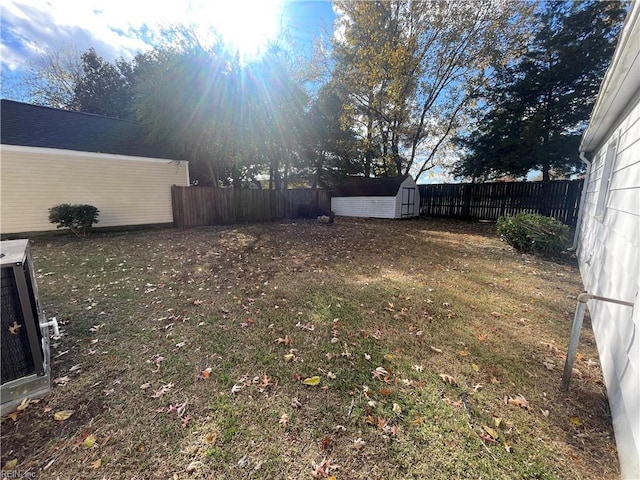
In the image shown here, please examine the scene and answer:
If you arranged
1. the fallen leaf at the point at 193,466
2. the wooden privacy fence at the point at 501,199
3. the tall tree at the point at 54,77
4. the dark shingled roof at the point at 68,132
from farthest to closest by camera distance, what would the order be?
the tall tree at the point at 54,77, the wooden privacy fence at the point at 501,199, the dark shingled roof at the point at 68,132, the fallen leaf at the point at 193,466

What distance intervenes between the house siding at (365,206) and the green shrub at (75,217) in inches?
470

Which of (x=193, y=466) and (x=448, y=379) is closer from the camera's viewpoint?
(x=193, y=466)

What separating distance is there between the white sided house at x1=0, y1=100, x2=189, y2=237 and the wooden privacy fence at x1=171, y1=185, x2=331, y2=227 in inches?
25.9

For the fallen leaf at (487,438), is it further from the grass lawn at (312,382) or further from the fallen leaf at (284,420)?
the fallen leaf at (284,420)

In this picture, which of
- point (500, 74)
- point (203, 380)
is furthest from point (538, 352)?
point (500, 74)

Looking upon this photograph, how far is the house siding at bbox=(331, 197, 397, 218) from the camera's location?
48.5 ft

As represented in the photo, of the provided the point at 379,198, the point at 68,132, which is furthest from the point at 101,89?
the point at 379,198

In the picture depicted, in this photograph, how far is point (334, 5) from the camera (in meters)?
15.3

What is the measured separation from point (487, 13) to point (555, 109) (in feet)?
19.6

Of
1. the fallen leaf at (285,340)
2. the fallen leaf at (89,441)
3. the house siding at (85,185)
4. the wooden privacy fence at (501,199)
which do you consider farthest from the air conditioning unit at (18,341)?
the wooden privacy fence at (501,199)

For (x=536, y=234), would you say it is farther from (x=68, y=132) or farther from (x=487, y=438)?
(x=68, y=132)

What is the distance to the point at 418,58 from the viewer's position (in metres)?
14.4

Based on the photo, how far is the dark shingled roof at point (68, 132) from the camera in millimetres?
8250

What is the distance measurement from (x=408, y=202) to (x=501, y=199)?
4.48m
